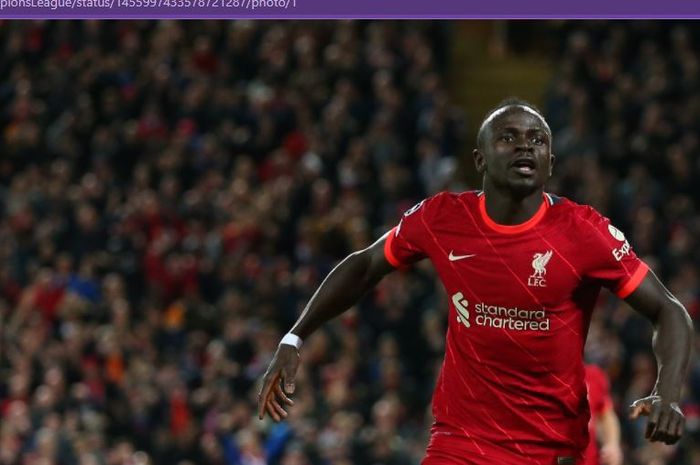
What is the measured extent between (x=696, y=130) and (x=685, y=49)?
1.23m

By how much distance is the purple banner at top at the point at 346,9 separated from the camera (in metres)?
6.26

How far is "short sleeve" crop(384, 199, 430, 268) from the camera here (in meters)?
5.87

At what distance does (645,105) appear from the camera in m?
16.4

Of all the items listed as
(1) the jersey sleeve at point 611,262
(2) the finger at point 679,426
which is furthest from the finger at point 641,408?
(1) the jersey sleeve at point 611,262

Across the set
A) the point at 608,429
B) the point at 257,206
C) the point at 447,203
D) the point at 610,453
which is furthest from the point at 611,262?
the point at 257,206

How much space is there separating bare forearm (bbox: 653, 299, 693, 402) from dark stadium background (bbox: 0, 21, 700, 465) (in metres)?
7.41

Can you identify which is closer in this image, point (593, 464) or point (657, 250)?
point (593, 464)

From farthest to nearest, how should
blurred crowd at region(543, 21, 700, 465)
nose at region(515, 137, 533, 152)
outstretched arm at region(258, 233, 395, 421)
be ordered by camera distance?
blurred crowd at region(543, 21, 700, 465) → outstretched arm at region(258, 233, 395, 421) → nose at region(515, 137, 533, 152)

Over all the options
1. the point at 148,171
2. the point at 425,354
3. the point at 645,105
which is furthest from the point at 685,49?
the point at 148,171

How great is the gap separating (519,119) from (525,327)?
2.45ft

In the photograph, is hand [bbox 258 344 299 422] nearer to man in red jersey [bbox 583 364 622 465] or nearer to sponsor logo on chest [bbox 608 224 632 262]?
sponsor logo on chest [bbox 608 224 632 262]

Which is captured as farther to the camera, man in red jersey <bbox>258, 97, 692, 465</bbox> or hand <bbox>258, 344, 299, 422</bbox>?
hand <bbox>258, 344, 299, 422</bbox>

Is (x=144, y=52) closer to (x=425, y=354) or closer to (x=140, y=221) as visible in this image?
(x=140, y=221)

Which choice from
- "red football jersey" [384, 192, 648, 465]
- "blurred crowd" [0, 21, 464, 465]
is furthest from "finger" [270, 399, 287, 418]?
"blurred crowd" [0, 21, 464, 465]
